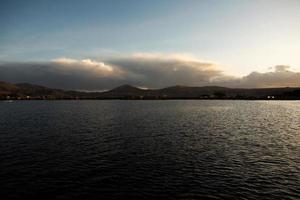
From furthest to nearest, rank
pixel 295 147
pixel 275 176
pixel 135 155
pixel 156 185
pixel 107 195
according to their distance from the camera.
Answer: pixel 295 147
pixel 135 155
pixel 275 176
pixel 156 185
pixel 107 195

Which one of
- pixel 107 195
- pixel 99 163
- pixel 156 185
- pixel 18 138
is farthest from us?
pixel 18 138

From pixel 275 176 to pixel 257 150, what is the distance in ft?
52.4

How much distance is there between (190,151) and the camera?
4769cm

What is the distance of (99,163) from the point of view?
3953 cm

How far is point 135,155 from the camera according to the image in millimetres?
44781

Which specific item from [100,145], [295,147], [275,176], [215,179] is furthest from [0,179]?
[295,147]

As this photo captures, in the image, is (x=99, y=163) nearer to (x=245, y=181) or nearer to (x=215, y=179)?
(x=215, y=179)

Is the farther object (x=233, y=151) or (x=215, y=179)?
(x=233, y=151)

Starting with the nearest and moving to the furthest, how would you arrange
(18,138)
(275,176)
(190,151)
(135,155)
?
(275,176)
(135,155)
(190,151)
(18,138)

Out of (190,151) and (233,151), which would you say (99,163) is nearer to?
(190,151)

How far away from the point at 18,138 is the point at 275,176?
55953 millimetres

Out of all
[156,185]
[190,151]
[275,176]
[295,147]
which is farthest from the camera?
[295,147]

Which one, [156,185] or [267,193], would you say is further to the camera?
[156,185]

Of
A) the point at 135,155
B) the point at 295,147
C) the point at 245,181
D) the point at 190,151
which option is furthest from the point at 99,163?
the point at 295,147
